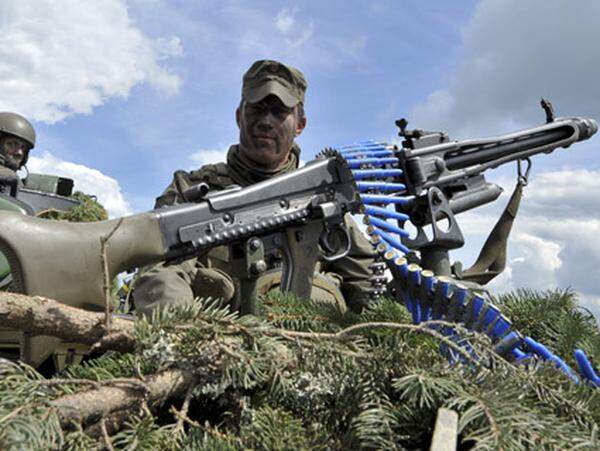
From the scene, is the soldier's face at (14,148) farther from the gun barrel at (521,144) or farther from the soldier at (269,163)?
the gun barrel at (521,144)

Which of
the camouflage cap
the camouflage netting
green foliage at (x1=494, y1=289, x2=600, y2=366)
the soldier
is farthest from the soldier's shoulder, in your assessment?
the camouflage netting

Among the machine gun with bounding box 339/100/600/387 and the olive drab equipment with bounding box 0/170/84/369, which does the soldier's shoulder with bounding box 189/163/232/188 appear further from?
the olive drab equipment with bounding box 0/170/84/369

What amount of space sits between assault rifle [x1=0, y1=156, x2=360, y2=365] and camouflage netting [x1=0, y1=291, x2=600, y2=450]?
0.55 feet

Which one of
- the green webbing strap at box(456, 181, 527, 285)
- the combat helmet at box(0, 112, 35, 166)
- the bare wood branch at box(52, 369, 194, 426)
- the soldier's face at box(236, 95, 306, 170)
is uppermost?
the combat helmet at box(0, 112, 35, 166)

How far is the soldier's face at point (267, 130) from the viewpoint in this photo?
94.4 inches

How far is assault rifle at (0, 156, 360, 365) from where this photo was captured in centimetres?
112

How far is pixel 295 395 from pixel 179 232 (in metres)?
0.70

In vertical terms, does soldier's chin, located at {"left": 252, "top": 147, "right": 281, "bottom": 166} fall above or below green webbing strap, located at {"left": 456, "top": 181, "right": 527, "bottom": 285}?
above

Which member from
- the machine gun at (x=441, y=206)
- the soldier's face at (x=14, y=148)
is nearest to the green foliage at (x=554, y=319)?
the machine gun at (x=441, y=206)

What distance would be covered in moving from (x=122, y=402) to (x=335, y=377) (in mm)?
304

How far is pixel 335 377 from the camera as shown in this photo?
87 cm

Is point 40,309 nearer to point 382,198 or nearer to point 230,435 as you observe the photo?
point 230,435

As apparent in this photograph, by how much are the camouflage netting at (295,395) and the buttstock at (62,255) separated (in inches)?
10.3

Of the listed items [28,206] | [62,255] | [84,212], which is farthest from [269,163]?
[84,212]
